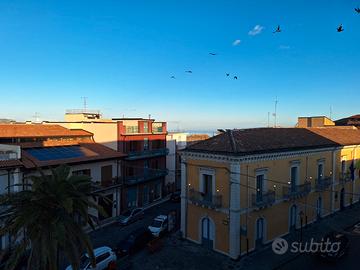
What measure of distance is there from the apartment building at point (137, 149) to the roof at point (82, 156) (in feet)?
5.36

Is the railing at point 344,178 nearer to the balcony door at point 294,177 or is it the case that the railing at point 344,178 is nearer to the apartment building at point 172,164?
the balcony door at point 294,177

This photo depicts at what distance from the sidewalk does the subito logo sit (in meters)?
0.37

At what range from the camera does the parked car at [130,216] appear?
30170 mm

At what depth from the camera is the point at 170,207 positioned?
36844 mm

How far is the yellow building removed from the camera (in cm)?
2255

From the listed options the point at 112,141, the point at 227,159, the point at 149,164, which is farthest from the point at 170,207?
the point at 227,159

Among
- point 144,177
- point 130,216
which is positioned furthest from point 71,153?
point 144,177

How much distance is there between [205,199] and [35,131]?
18.9m

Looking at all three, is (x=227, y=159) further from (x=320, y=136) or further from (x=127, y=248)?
(x=320, y=136)

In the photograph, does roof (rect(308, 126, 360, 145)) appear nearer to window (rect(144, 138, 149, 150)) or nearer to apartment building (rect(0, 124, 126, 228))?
window (rect(144, 138, 149, 150))

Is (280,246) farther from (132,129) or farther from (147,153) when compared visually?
(132,129)

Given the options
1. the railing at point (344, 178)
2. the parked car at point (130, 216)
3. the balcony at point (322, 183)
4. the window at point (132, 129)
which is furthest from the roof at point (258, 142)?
the window at point (132, 129)

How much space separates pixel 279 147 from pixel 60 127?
24053mm

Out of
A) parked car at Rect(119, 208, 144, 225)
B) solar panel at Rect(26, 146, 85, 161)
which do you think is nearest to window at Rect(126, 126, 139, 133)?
solar panel at Rect(26, 146, 85, 161)
